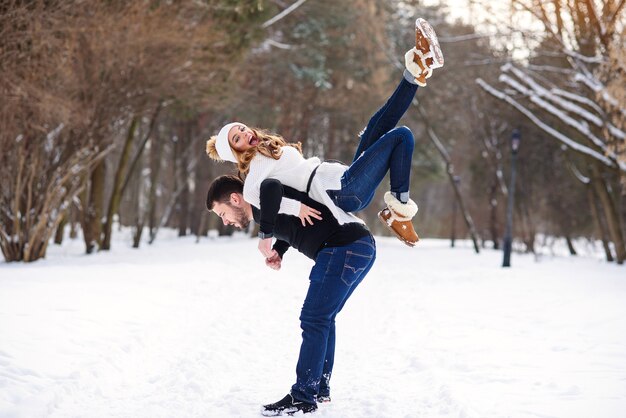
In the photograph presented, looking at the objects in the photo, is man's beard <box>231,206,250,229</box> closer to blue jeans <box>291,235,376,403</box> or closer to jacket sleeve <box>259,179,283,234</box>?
jacket sleeve <box>259,179,283,234</box>

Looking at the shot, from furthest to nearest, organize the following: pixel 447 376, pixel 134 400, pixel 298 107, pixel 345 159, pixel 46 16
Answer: pixel 345 159
pixel 298 107
pixel 46 16
pixel 447 376
pixel 134 400

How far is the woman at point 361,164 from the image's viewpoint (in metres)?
3.85

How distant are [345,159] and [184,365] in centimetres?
2786

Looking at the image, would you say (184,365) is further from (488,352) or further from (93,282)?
(93,282)

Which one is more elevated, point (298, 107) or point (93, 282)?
point (298, 107)

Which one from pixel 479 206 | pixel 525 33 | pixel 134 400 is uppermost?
pixel 525 33

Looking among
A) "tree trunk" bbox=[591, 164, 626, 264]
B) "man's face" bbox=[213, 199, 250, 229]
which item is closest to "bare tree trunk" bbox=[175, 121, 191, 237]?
"tree trunk" bbox=[591, 164, 626, 264]

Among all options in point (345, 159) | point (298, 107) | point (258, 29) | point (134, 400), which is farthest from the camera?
point (345, 159)

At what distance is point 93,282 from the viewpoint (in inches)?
363

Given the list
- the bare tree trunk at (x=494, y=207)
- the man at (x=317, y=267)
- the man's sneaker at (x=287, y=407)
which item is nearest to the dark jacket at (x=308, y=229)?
the man at (x=317, y=267)

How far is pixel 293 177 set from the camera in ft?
13.3

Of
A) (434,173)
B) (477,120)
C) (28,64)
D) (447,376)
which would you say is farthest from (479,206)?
(447,376)

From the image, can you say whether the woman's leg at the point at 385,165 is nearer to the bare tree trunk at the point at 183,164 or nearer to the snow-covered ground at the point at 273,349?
the snow-covered ground at the point at 273,349

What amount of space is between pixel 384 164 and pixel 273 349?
3367 mm
